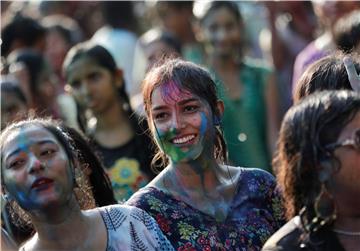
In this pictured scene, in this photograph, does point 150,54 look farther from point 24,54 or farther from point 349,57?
point 349,57

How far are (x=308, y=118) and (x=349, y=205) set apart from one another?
0.99 ft

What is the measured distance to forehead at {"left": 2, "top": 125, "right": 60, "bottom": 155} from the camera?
369 centimetres

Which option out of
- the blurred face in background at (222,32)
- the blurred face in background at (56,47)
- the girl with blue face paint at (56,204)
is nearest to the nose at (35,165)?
the girl with blue face paint at (56,204)

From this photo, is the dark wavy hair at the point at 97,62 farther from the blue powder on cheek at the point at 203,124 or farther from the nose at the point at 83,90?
the blue powder on cheek at the point at 203,124

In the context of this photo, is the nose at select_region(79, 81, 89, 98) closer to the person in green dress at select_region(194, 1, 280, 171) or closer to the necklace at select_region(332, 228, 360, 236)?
the person in green dress at select_region(194, 1, 280, 171)

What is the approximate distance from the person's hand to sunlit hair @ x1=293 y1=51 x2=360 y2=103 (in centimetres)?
2

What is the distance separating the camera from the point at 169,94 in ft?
13.2

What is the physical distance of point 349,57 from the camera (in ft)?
13.0

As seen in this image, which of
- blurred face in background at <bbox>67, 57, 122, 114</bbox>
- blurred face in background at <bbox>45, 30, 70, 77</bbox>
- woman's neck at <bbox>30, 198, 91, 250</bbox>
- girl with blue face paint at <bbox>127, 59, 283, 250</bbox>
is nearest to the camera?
woman's neck at <bbox>30, 198, 91, 250</bbox>

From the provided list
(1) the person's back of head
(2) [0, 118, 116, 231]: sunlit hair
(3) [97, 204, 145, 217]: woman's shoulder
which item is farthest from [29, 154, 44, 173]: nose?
(1) the person's back of head

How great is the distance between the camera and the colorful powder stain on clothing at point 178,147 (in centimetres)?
403

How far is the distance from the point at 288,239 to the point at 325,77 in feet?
3.00

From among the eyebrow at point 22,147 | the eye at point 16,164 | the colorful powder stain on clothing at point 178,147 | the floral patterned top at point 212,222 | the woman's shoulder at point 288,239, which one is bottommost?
the floral patterned top at point 212,222

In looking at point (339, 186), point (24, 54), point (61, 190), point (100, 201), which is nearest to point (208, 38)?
point (24, 54)
